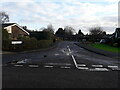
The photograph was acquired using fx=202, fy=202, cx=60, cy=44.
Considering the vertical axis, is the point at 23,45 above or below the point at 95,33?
below

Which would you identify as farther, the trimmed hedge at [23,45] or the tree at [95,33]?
the tree at [95,33]

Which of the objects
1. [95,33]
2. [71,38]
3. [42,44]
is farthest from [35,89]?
[71,38]

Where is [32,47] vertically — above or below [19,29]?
below

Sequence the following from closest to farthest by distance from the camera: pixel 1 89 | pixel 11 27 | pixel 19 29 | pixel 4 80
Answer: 1. pixel 1 89
2. pixel 4 80
3. pixel 11 27
4. pixel 19 29

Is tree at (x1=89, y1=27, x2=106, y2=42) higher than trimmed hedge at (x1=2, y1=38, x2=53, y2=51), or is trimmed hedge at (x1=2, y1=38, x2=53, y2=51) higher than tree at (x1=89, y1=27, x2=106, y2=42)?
tree at (x1=89, y1=27, x2=106, y2=42)

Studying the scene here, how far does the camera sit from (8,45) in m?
26.2

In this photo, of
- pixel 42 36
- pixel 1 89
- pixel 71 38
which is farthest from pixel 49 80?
pixel 71 38

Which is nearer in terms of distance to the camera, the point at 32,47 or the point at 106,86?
the point at 106,86

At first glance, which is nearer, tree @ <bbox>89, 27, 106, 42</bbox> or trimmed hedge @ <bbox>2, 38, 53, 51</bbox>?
trimmed hedge @ <bbox>2, 38, 53, 51</bbox>

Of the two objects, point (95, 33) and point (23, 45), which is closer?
point (23, 45)

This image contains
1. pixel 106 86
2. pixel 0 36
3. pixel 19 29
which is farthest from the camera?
pixel 19 29

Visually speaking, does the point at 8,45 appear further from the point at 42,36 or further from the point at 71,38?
the point at 71,38

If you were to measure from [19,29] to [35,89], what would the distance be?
153 feet

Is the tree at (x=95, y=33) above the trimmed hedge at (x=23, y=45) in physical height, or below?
above
